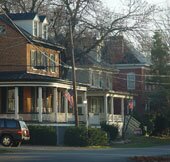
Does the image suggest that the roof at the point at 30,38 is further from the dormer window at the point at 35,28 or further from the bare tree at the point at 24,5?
the bare tree at the point at 24,5

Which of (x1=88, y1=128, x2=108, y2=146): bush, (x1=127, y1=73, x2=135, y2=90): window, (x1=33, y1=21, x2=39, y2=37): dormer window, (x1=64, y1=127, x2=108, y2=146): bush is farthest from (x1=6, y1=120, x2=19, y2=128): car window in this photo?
(x1=127, y1=73, x2=135, y2=90): window

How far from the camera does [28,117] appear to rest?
56.4 m

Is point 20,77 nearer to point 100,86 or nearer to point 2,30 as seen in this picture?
point 2,30

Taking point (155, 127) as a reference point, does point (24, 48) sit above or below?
above

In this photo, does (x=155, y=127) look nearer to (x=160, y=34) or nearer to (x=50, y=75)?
(x=160, y=34)

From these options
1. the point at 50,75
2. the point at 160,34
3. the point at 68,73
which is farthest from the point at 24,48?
the point at 160,34

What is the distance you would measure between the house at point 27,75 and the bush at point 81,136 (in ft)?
12.1

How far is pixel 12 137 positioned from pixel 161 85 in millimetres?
38567

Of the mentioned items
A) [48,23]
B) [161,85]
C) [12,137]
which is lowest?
[12,137]

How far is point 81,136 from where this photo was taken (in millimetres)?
51750

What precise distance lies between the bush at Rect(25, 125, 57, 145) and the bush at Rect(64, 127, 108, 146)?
130 centimetres

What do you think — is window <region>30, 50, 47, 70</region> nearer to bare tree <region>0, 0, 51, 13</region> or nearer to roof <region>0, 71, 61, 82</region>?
roof <region>0, 71, 61, 82</region>

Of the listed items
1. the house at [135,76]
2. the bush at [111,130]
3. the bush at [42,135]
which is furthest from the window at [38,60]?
the house at [135,76]

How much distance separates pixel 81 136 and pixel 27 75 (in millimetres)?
8223
